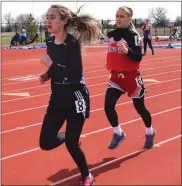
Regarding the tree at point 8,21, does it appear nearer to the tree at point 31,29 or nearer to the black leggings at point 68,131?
the tree at point 31,29

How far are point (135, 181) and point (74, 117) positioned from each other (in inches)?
41.6

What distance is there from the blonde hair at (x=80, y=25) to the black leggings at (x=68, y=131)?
0.75 meters

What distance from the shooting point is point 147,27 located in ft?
63.4

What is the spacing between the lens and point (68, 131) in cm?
375

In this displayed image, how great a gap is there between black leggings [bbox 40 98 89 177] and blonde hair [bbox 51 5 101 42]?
0.75 meters

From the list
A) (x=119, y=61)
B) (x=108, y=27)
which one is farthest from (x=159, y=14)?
(x=119, y=61)

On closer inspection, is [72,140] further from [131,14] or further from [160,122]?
[160,122]

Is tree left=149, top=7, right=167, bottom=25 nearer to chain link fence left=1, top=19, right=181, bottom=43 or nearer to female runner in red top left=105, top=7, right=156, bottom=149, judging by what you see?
chain link fence left=1, top=19, right=181, bottom=43

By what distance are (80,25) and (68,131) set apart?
42.1 inches

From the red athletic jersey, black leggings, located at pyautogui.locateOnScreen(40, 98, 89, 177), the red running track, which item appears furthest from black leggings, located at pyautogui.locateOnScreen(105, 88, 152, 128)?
black leggings, located at pyautogui.locateOnScreen(40, 98, 89, 177)

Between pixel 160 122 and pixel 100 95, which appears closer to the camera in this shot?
pixel 160 122

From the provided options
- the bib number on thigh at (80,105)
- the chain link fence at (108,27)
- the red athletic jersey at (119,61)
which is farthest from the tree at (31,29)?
the bib number on thigh at (80,105)

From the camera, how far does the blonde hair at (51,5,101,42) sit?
3.76 metres

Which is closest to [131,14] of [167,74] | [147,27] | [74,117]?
[74,117]
